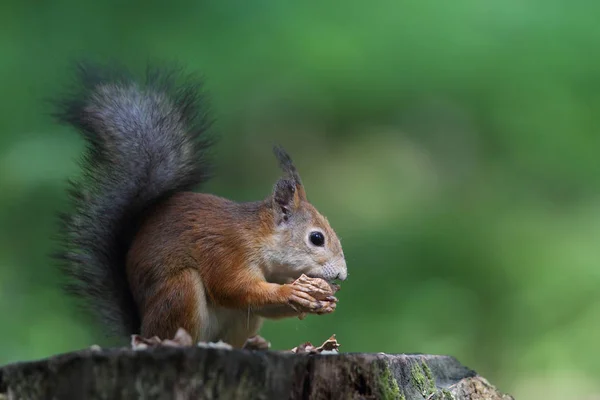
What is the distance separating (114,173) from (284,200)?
0.46 m

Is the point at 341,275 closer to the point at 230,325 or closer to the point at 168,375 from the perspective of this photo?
the point at 230,325

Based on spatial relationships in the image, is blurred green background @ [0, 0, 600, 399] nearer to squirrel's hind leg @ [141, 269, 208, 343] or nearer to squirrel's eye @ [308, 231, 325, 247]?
squirrel's eye @ [308, 231, 325, 247]

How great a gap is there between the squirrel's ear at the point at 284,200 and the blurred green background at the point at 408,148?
114 centimetres

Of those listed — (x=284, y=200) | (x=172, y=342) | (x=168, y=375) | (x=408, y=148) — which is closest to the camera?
(x=168, y=375)

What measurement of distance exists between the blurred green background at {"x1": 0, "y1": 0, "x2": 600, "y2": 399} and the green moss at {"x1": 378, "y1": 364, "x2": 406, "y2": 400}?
1.80 metres

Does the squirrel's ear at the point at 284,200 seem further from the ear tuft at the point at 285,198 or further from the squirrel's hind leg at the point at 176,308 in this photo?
the squirrel's hind leg at the point at 176,308

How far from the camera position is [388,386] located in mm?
1654

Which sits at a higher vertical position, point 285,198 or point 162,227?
point 285,198

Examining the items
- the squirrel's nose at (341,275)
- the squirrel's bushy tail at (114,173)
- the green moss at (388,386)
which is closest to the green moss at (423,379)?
the green moss at (388,386)

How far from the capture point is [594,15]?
12.8ft

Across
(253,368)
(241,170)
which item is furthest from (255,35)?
(253,368)

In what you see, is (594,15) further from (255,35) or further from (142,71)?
(142,71)

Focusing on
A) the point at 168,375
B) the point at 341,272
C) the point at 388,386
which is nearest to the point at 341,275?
the point at 341,272

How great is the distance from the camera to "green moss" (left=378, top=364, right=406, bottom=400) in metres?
1.62
